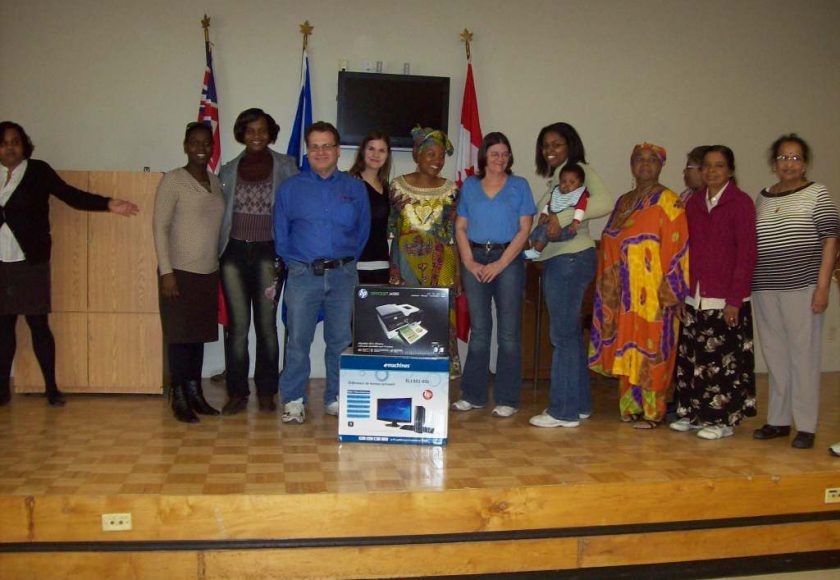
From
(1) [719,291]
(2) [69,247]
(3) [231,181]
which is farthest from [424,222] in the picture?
(2) [69,247]

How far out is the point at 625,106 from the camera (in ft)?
18.8

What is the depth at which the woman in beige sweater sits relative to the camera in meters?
3.60

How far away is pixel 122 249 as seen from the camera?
14.0 feet

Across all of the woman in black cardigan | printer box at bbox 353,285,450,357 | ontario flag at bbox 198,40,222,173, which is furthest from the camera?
ontario flag at bbox 198,40,222,173

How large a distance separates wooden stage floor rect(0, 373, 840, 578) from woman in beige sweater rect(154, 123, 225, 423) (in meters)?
0.46

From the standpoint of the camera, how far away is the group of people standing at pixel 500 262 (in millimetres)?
3385

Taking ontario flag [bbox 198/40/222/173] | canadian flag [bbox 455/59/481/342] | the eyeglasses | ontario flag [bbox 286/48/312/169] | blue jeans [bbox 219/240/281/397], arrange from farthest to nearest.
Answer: canadian flag [bbox 455/59/481/342]
ontario flag [bbox 286/48/312/169]
ontario flag [bbox 198/40/222/173]
blue jeans [bbox 219/240/281/397]
the eyeglasses

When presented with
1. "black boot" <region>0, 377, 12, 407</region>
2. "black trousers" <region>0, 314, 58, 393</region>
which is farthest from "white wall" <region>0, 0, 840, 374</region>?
"black boot" <region>0, 377, 12, 407</region>

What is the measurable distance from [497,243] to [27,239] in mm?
2494

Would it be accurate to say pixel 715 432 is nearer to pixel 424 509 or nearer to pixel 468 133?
pixel 424 509

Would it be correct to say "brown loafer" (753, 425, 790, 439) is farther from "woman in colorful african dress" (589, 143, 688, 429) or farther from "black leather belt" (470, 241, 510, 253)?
"black leather belt" (470, 241, 510, 253)

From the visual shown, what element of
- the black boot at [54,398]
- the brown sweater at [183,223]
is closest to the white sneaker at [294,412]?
the brown sweater at [183,223]

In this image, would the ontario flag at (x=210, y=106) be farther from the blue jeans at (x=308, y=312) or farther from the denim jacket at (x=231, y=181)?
the blue jeans at (x=308, y=312)

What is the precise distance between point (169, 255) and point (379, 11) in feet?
8.65
